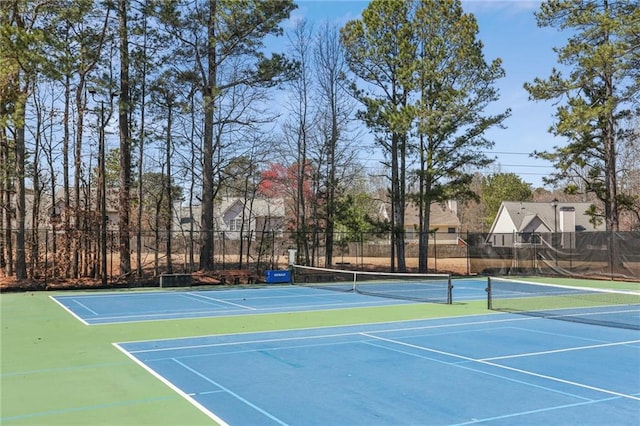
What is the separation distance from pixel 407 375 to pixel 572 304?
10.6 m

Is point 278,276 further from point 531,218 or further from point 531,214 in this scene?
point 531,214

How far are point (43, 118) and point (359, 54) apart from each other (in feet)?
51.8

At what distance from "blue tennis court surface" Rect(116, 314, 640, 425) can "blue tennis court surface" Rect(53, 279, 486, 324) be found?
3.79m

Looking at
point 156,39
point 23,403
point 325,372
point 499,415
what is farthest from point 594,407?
point 156,39

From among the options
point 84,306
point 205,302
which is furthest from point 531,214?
point 84,306

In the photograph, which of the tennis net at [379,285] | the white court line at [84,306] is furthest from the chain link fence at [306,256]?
the white court line at [84,306]

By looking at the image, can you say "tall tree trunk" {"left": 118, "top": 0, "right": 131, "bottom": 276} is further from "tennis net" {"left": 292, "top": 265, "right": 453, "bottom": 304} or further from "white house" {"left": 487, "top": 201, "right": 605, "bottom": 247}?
"white house" {"left": 487, "top": 201, "right": 605, "bottom": 247}

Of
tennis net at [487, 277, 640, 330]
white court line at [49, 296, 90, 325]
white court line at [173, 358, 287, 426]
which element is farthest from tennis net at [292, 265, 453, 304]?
white court line at [173, 358, 287, 426]

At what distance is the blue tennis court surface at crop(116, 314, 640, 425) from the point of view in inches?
243

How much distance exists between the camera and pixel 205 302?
17.2 metres

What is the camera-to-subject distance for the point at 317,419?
592 cm

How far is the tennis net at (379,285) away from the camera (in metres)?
18.2

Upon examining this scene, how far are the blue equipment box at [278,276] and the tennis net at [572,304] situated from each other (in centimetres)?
867

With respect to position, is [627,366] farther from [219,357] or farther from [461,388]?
[219,357]
